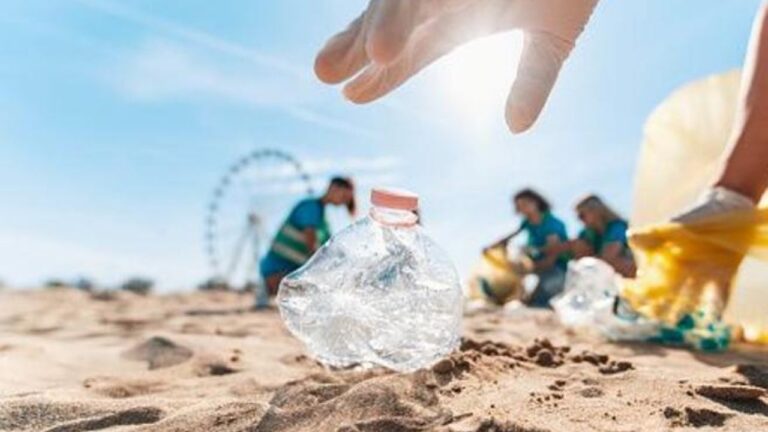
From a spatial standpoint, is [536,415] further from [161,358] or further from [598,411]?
[161,358]

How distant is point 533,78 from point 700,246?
2.79 feet

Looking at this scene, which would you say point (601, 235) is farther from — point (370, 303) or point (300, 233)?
point (370, 303)

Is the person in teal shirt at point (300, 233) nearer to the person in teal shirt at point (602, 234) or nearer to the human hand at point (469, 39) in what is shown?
the person in teal shirt at point (602, 234)

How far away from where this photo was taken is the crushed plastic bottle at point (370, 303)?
6.50ft

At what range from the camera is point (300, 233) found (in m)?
6.12

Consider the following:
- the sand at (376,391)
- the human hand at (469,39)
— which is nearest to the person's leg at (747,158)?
the sand at (376,391)

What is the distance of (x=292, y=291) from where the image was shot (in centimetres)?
196

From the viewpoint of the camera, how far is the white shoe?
2.19 metres

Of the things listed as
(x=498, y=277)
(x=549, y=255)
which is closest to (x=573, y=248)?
(x=549, y=255)

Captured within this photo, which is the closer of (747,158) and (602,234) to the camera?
(747,158)

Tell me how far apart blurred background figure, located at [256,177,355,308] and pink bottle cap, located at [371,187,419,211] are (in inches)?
169

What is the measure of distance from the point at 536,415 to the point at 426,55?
771 mm

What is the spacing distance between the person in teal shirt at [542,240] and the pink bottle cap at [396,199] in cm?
475

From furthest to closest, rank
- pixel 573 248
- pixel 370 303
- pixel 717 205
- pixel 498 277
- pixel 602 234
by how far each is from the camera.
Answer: pixel 498 277
pixel 573 248
pixel 602 234
pixel 717 205
pixel 370 303
